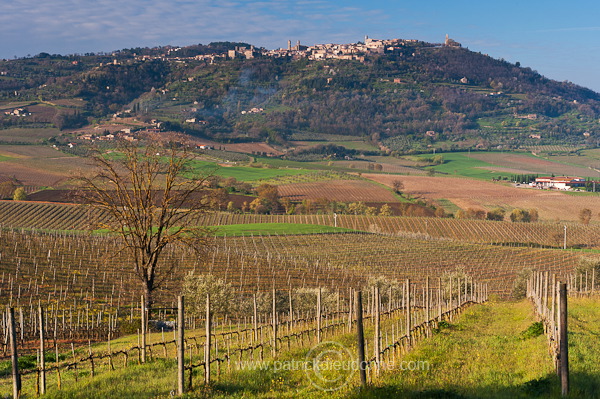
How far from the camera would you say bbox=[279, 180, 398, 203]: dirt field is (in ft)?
463

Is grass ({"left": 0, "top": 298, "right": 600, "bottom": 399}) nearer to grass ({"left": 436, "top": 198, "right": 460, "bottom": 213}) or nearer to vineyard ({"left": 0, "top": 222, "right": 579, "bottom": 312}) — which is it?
vineyard ({"left": 0, "top": 222, "right": 579, "bottom": 312})

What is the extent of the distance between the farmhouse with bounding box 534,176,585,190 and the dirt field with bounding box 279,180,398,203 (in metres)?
51.7

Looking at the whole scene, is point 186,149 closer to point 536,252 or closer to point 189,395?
point 189,395

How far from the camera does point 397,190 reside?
15662 cm

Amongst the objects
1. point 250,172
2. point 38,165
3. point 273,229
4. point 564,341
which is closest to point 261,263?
point 273,229

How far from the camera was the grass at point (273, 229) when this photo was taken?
9475 centimetres

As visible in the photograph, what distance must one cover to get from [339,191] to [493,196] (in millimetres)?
35538

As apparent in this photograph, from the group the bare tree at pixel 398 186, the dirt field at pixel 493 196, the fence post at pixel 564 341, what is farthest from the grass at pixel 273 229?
the fence post at pixel 564 341

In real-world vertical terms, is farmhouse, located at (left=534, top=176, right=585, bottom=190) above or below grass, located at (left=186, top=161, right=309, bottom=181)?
below

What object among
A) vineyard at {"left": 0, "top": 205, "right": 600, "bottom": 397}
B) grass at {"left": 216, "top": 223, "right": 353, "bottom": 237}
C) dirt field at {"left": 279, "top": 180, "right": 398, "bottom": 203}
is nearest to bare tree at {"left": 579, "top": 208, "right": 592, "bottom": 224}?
vineyard at {"left": 0, "top": 205, "right": 600, "bottom": 397}

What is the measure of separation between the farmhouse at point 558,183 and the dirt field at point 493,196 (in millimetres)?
15388

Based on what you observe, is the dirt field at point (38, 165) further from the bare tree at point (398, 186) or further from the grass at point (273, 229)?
the bare tree at point (398, 186)

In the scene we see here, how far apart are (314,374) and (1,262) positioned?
122 feet

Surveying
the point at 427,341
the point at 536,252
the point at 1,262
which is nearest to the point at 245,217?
the point at 536,252
